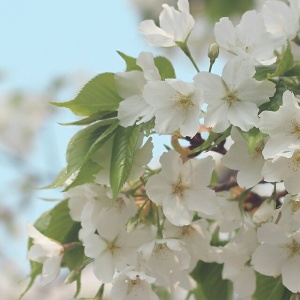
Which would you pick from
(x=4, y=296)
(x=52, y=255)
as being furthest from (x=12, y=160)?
(x=52, y=255)

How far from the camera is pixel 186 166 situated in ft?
3.12

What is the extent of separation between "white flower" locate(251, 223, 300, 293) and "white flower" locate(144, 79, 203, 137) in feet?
0.51

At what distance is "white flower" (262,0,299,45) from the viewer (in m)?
1.07

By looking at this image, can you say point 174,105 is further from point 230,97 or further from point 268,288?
point 268,288

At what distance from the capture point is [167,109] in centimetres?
90

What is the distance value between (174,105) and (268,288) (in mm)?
334

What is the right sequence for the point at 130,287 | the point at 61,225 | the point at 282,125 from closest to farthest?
the point at 282,125, the point at 130,287, the point at 61,225

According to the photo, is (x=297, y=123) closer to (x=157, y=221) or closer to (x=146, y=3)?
(x=157, y=221)

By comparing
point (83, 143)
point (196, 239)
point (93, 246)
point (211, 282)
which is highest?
point (83, 143)

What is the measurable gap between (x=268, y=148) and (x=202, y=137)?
0.64ft

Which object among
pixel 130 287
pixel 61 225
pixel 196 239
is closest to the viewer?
pixel 130 287

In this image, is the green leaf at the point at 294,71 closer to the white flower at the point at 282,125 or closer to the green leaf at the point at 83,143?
the white flower at the point at 282,125

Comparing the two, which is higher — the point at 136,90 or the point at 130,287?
the point at 136,90

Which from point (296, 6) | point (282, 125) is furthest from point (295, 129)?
point (296, 6)
